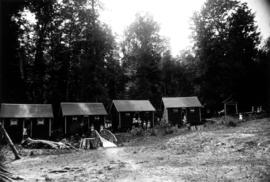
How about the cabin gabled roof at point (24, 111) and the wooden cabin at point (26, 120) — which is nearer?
the wooden cabin at point (26, 120)

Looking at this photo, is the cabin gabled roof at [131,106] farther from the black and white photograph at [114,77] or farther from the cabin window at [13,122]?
the cabin window at [13,122]

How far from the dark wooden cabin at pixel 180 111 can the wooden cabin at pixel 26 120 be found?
58.2 ft

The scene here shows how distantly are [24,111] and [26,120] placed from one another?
1.10m

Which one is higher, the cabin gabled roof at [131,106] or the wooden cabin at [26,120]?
the cabin gabled roof at [131,106]

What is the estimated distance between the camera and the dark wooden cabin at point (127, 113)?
116ft

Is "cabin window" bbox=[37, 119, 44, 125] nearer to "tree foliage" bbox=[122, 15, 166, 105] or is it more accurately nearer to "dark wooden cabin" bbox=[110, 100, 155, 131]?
Result: "dark wooden cabin" bbox=[110, 100, 155, 131]

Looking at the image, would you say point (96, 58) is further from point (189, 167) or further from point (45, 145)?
point (189, 167)

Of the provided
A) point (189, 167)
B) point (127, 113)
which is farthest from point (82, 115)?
point (189, 167)

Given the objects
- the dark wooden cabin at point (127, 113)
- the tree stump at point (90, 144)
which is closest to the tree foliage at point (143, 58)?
the dark wooden cabin at point (127, 113)

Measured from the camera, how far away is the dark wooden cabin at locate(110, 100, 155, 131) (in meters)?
35.4

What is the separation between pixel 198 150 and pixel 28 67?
1359 inches

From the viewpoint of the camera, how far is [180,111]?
39.3 meters

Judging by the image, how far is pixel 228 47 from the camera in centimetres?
4406

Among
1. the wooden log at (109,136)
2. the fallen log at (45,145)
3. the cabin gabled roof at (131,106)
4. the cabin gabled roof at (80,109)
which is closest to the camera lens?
the fallen log at (45,145)
